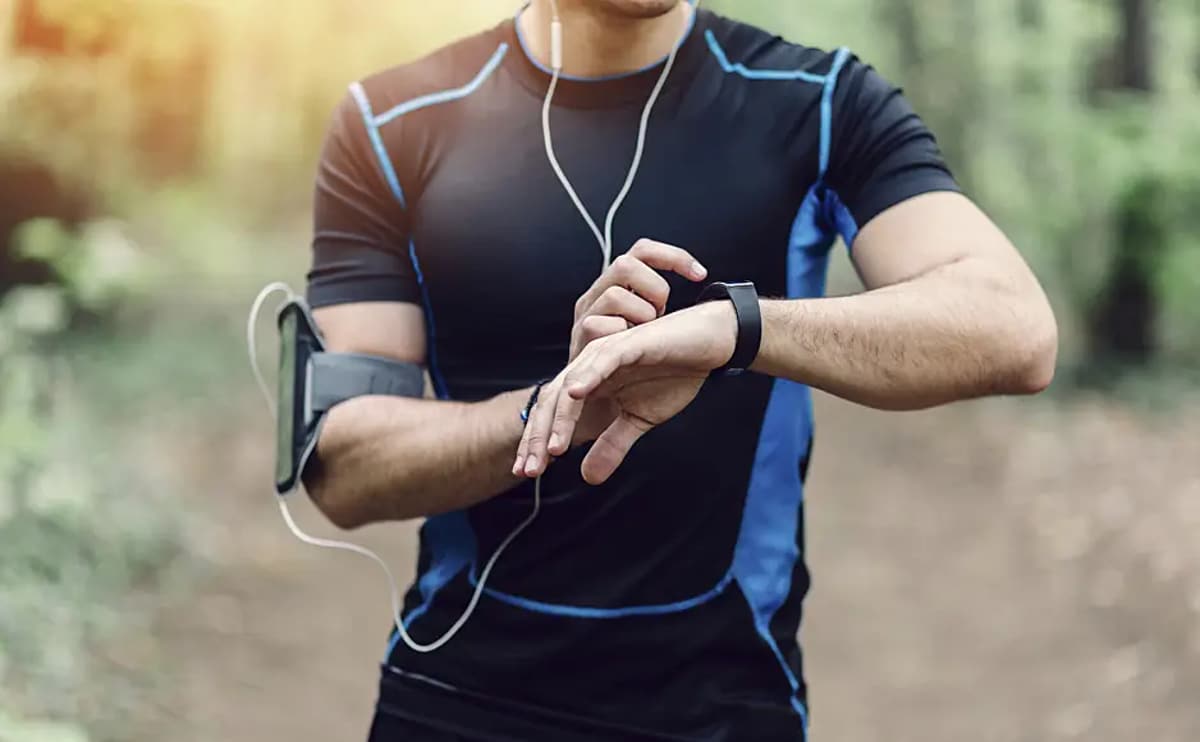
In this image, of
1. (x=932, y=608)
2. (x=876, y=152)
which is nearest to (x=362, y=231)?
(x=876, y=152)

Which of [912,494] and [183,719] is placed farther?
[912,494]

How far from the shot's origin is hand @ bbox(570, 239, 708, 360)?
1.94 metres

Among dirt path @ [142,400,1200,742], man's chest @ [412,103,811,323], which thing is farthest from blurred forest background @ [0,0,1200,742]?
man's chest @ [412,103,811,323]

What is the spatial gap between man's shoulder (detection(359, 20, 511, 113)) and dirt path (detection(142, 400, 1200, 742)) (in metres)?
3.52

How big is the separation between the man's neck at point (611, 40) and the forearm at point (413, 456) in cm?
58

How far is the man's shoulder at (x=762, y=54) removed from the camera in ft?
7.84

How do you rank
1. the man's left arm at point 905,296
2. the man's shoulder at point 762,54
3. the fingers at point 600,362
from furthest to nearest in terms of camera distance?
the man's shoulder at point 762,54 < the man's left arm at point 905,296 < the fingers at point 600,362

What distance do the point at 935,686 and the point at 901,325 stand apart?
4.10 m

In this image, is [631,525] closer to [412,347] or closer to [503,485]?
[503,485]

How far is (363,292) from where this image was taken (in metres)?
2.45

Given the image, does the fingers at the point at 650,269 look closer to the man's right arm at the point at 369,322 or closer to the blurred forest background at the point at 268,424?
the man's right arm at the point at 369,322

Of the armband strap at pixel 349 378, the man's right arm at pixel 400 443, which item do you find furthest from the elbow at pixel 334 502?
the armband strap at pixel 349 378

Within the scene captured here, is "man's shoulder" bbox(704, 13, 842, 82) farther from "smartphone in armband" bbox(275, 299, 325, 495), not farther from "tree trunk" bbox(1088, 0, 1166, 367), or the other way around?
"tree trunk" bbox(1088, 0, 1166, 367)

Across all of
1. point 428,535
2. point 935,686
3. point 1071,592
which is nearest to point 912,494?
point 1071,592
